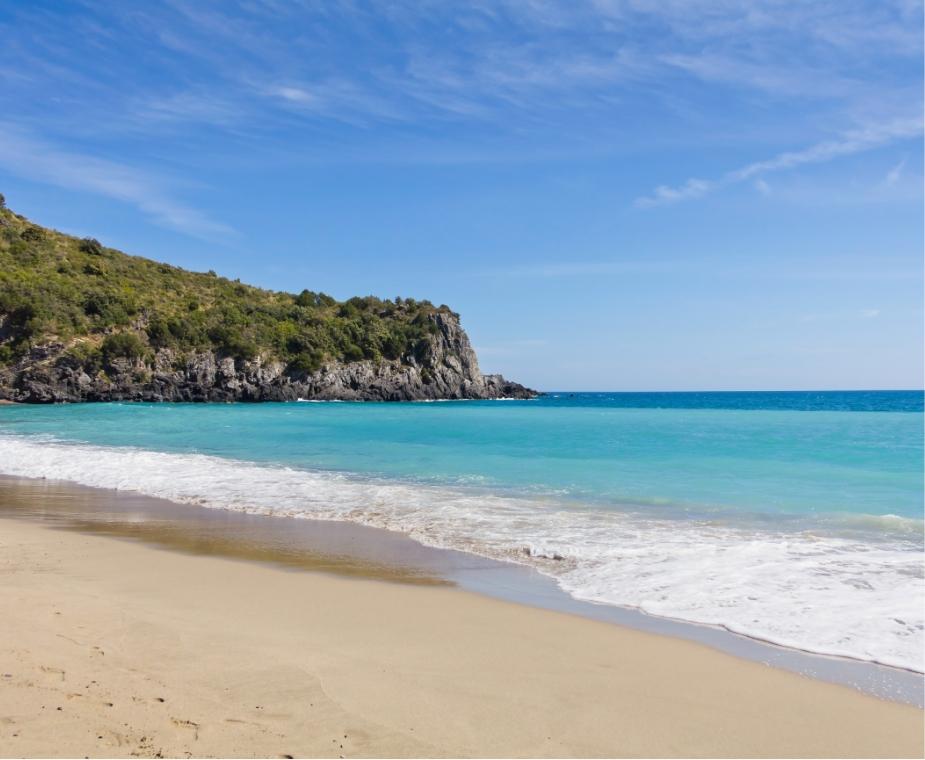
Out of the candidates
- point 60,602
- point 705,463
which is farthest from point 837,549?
point 705,463

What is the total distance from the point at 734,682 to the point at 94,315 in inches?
2927

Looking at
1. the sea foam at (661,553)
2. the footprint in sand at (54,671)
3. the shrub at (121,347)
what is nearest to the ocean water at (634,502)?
the sea foam at (661,553)

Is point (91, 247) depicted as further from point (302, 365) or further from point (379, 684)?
point (379, 684)

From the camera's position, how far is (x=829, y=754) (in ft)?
11.3

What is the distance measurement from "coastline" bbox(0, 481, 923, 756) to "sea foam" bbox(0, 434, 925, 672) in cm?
96

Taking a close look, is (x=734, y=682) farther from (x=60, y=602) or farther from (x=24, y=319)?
(x=24, y=319)

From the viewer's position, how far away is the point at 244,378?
72.2 m

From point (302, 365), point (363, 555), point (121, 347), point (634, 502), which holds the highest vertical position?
point (121, 347)

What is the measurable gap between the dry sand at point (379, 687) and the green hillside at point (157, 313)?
65779 millimetres

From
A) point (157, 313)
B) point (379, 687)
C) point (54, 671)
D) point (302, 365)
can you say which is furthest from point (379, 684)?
point (157, 313)

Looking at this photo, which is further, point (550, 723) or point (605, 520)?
point (605, 520)

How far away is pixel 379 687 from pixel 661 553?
4.93 m

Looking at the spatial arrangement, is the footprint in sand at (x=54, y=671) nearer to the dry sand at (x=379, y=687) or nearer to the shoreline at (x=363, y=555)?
the dry sand at (x=379, y=687)

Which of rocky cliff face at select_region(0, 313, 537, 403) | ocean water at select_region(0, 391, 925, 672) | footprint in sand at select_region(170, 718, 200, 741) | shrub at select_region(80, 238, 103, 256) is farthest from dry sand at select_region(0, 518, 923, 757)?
shrub at select_region(80, 238, 103, 256)
